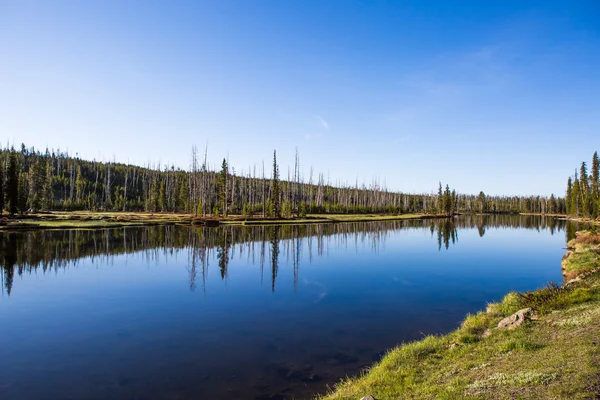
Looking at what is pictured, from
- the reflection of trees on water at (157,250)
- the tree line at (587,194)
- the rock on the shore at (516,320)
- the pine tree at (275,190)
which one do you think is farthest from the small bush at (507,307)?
the tree line at (587,194)

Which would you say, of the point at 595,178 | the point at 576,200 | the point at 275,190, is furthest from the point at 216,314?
the point at 576,200

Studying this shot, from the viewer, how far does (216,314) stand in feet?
52.1

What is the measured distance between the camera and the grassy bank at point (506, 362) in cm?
638

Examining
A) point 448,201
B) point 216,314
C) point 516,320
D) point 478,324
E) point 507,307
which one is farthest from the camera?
point 448,201

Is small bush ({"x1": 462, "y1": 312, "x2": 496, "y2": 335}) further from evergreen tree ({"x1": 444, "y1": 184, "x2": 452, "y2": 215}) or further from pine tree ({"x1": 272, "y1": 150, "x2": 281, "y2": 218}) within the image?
evergreen tree ({"x1": 444, "y1": 184, "x2": 452, "y2": 215})

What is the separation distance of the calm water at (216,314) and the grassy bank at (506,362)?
1.69m

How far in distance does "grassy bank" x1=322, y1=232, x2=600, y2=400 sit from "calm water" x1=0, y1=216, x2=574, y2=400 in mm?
1686

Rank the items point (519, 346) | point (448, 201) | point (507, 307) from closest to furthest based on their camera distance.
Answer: point (519, 346)
point (507, 307)
point (448, 201)

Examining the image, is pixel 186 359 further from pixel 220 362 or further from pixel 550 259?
pixel 550 259

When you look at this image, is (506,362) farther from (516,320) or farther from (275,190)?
(275,190)

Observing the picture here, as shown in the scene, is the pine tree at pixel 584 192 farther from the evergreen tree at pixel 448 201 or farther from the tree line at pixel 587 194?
the evergreen tree at pixel 448 201

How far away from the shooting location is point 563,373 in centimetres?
662

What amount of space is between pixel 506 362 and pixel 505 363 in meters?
0.08

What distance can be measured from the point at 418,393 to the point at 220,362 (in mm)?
Result: 6289
